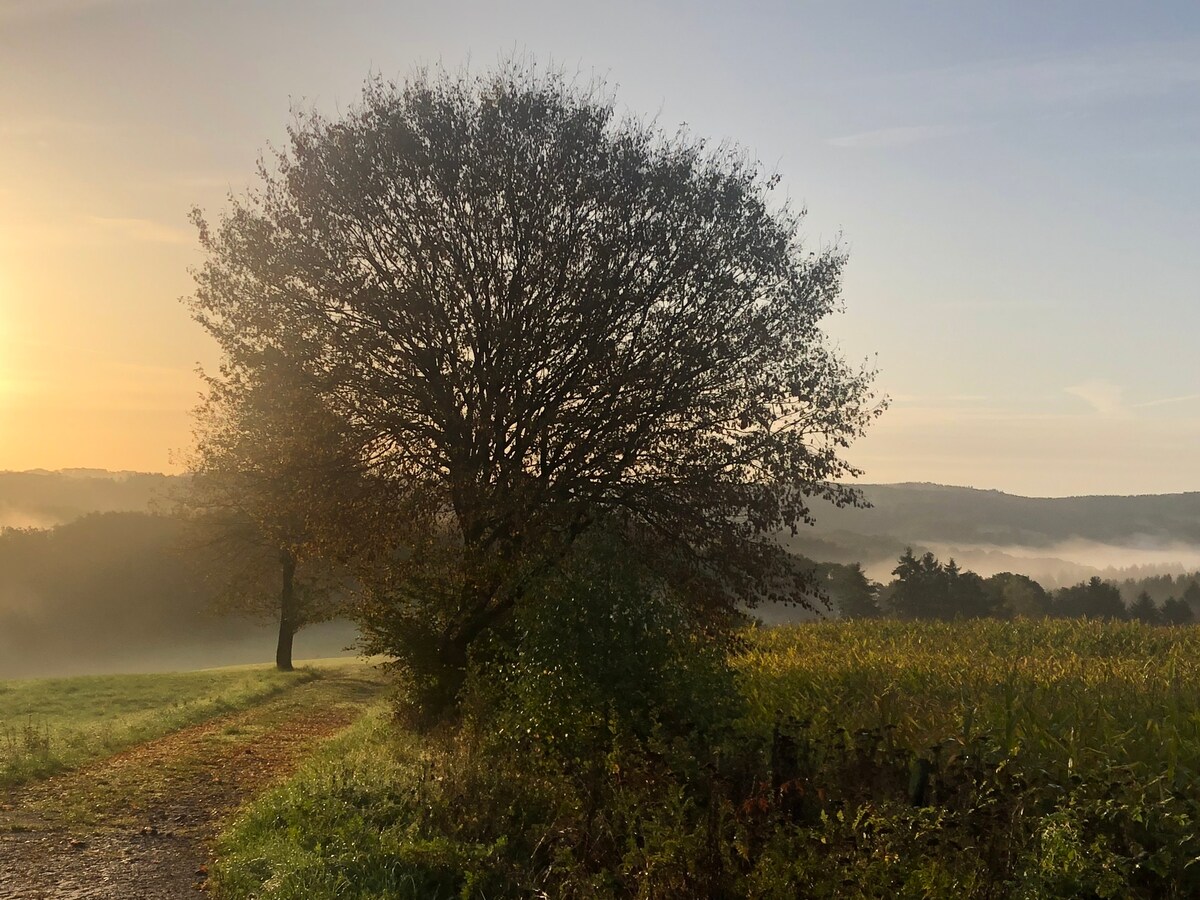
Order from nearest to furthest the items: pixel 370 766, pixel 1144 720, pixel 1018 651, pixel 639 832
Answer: pixel 639 832
pixel 1144 720
pixel 370 766
pixel 1018 651

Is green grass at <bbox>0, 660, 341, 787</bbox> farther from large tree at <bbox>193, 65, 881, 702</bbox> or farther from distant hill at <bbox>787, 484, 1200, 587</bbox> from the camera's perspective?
distant hill at <bbox>787, 484, 1200, 587</bbox>

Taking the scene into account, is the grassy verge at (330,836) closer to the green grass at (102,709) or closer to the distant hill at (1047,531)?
the green grass at (102,709)

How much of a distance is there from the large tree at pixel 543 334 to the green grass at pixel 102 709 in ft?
23.1

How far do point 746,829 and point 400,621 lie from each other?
13.7 m

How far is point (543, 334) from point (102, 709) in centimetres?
1885

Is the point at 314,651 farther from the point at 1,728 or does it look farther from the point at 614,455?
the point at 614,455

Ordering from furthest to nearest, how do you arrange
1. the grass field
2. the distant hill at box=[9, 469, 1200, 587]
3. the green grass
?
the distant hill at box=[9, 469, 1200, 587]
the green grass
the grass field

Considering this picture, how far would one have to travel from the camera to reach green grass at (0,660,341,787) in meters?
16.9

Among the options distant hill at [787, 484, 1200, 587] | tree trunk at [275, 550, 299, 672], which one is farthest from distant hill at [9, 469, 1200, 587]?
tree trunk at [275, 550, 299, 672]

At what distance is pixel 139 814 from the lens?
13.2 metres

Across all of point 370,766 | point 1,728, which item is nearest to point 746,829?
point 370,766

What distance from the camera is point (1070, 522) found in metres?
174

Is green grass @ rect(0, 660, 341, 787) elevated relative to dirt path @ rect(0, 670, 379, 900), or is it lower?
lower

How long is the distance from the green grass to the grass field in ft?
19.6
